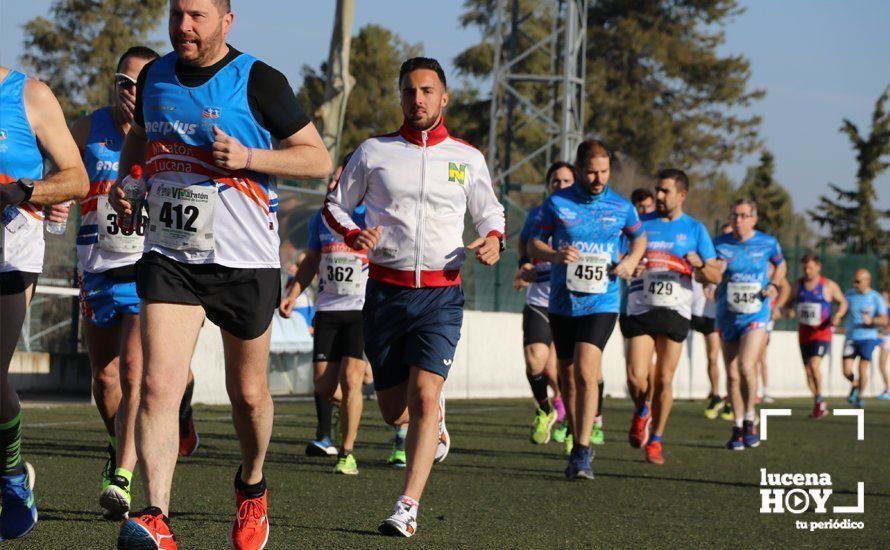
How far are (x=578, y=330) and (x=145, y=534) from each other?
5.26 meters

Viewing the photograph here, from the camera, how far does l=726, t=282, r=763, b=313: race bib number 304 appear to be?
43.3ft

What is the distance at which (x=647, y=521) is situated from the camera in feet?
24.2

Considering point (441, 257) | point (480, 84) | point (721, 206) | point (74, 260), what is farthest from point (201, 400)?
point (721, 206)

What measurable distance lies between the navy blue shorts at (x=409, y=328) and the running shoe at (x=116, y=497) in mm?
1347

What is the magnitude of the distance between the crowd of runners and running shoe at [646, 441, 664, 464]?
2 cm

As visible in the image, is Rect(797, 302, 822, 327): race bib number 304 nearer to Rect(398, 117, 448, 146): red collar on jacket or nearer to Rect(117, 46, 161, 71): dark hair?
Rect(398, 117, 448, 146): red collar on jacket

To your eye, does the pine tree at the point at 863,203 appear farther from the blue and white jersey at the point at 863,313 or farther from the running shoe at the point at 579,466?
the running shoe at the point at 579,466

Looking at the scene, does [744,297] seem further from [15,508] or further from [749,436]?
[15,508]

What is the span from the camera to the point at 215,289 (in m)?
5.38

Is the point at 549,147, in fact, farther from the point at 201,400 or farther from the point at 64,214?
the point at 64,214

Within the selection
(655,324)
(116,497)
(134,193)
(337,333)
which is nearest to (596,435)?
(655,324)

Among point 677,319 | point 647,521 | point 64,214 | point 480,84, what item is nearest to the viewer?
point 64,214

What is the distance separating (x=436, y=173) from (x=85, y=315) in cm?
190

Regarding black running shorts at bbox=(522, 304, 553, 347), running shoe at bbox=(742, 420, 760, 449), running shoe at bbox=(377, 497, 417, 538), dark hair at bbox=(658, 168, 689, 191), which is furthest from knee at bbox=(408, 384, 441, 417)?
running shoe at bbox=(742, 420, 760, 449)
